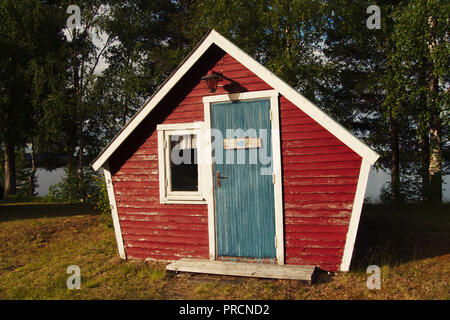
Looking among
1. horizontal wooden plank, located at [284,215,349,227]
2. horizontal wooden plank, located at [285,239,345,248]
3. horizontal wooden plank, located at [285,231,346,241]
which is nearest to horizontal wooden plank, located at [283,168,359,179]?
horizontal wooden plank, located at [284,215,349,227]

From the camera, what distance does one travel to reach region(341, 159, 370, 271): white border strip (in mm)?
5867

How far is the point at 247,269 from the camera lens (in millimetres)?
5977

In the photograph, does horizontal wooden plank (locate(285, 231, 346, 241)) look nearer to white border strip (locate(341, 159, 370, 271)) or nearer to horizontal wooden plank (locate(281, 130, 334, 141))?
white border strip (locate(341, 159, 370, 271))

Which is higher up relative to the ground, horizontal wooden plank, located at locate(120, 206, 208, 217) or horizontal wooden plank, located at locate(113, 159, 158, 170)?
horizontal wooden plank, located at locate(113, 159, 158, 170)

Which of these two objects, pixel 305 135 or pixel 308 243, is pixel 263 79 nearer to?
pixel 305 135

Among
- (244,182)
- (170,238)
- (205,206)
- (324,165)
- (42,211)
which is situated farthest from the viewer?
(42,211)

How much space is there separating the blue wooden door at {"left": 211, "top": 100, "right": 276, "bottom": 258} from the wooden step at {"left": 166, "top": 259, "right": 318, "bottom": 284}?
1.05 feet

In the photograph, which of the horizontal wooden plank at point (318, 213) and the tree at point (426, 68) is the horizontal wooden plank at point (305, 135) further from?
the tree at point (426, 68)

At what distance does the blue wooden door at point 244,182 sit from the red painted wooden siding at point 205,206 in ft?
0.99

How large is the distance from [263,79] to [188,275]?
3852 mm

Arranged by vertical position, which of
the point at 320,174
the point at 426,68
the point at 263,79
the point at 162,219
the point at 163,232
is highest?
the point at 426,68

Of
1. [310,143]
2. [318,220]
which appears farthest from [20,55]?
[318,220]

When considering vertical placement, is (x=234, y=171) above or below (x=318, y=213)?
above
